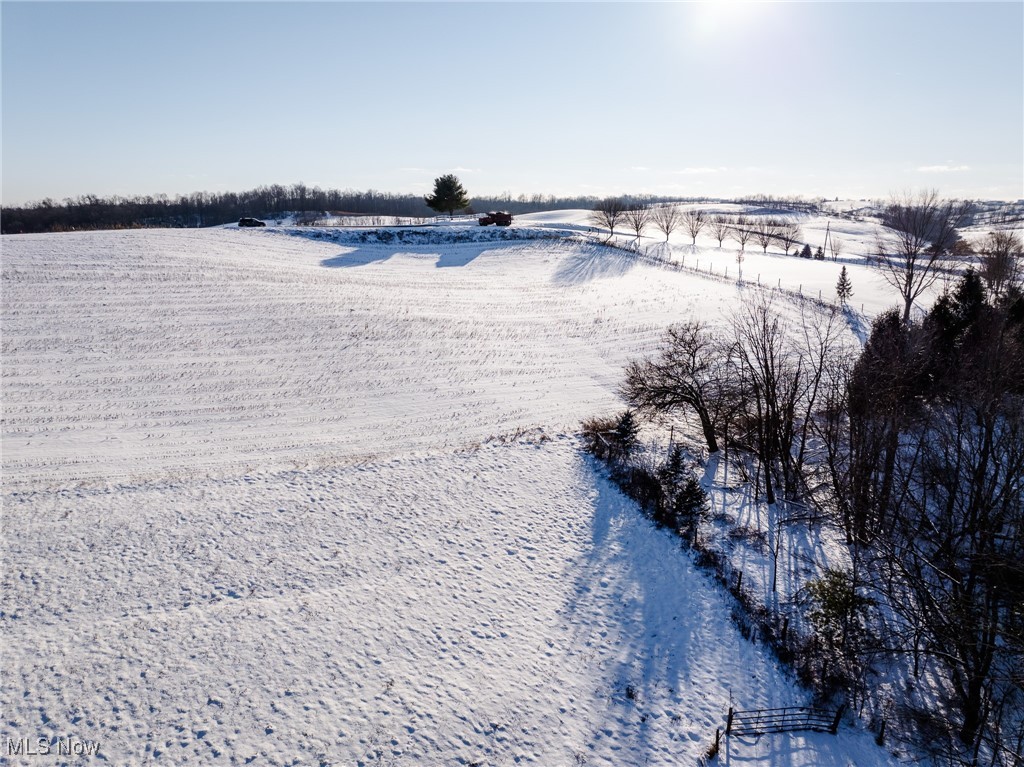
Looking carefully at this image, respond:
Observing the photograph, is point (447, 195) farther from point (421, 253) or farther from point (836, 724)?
point (836, 724)

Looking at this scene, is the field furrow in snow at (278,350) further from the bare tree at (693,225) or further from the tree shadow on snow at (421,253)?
the bare tree at (693,225)

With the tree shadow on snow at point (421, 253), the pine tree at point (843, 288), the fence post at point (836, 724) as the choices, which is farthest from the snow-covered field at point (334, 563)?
the pine tree at point (843, 288)

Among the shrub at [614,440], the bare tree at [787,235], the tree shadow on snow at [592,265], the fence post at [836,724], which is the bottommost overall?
the fence post at [836,724]

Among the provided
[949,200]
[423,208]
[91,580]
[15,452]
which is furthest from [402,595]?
[423,208]

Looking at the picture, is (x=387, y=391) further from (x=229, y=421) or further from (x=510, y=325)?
(x=510, y=325)

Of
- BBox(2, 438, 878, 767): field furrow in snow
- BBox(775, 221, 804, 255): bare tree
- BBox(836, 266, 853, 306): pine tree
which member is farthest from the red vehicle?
BBox(2, 438, 878, 767): field furrow in snow

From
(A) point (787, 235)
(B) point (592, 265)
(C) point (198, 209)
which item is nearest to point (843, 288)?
(B) point (592, 265)

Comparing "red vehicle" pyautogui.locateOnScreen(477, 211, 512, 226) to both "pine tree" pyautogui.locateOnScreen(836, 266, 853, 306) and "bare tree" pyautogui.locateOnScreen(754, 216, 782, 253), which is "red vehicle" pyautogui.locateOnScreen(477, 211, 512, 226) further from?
"bare tree" pyautogui.locateOnScreen(754, 216, 782, 253)
